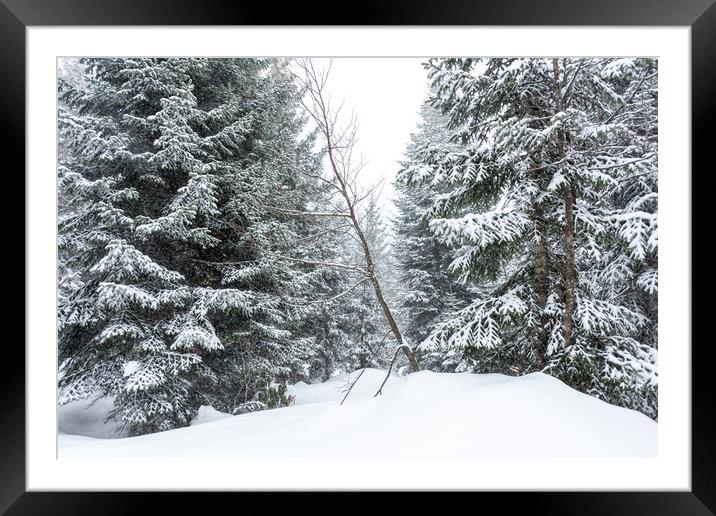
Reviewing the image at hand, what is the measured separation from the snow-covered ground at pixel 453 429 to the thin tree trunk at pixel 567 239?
925 mm

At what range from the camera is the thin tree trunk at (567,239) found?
2238mm

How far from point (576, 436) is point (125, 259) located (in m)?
3.56

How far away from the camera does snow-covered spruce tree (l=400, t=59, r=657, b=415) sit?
213 cm

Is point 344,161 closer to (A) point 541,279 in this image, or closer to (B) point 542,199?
(B) point 542,199

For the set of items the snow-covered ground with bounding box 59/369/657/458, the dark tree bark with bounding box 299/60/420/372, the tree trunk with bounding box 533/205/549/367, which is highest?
the dark tree bark with bounding box 299/60/420/372

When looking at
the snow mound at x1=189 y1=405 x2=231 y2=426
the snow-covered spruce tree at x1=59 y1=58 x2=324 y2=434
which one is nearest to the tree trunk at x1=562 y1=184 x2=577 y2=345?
the snow-covered spruce tree at x1=59 y1=58 x2=324 y2=434

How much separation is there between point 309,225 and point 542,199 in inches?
103

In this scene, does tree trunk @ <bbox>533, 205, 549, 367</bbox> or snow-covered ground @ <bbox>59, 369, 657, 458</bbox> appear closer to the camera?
snow-covered ground @ <bbox>59, 369, 657, 458</bbox>

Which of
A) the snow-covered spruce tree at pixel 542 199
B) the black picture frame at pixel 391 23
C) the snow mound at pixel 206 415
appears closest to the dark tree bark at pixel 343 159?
the snow-covered spruce tree at pixel 542 199

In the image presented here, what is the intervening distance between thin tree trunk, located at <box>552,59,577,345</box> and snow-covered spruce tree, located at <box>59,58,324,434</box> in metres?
2.33

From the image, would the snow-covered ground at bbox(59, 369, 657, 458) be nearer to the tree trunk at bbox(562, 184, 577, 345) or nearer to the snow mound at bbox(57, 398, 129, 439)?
the tree trunk at bbox(562, 184, 577, 345)
